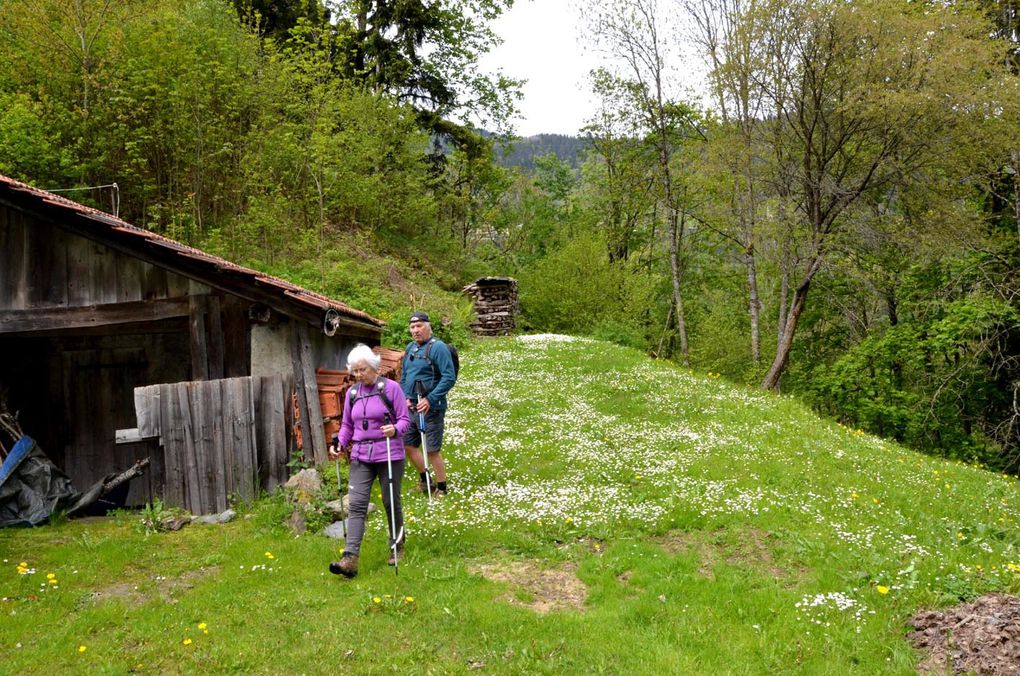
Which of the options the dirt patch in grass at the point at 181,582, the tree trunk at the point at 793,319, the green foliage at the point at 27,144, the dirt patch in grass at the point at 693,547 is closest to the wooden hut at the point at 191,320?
the dirt patch in grass at the point at 181,582

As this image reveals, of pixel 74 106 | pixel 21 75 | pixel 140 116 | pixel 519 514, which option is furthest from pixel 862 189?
pixel 21 75

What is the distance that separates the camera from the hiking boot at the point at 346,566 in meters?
7.34

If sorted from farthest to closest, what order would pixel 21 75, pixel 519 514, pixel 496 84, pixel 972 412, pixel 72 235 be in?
pixel 496 84 < pixel 972 412 < pixel 21 75 < pixel 72 235 < pixel 519 514

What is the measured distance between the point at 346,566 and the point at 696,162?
26417 mm

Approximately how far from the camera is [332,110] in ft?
89.9

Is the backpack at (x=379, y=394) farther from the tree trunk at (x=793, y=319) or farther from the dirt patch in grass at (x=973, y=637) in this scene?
the tree trunk at (x=793, y=319)

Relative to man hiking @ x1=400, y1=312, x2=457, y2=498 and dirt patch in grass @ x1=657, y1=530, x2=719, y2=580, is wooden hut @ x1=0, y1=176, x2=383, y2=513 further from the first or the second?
dirt patch in grass @ x1=657, y1=530, x2=719, y2=580

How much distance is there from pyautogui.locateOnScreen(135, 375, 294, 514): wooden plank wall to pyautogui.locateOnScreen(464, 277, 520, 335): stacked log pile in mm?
25669

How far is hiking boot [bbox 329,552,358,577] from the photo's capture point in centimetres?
734

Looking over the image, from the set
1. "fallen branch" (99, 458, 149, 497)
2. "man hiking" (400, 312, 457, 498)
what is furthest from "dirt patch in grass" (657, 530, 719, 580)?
"fallen branch" (99, 458, 149, 497)

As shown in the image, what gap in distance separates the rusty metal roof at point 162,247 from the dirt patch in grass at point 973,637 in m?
8.91

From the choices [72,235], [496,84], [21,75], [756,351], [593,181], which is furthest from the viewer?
[593,181]

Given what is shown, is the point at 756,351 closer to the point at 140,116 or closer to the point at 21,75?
the point at 140,116

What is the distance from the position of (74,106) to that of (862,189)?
25750mm
